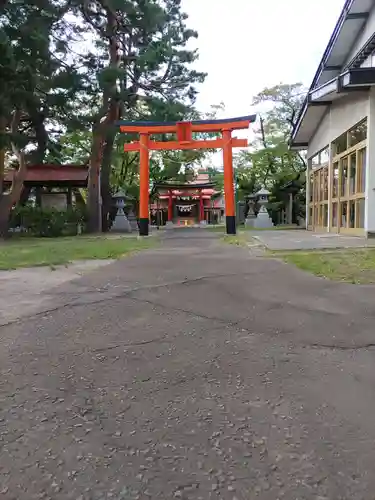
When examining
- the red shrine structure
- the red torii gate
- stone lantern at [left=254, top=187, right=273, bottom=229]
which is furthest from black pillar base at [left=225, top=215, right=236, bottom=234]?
the red shrine structure

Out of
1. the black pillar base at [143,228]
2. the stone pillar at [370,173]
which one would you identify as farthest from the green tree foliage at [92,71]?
the stone pillar at [370,173]

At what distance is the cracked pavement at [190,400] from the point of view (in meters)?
1.21

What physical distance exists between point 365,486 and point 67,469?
35.9 inches

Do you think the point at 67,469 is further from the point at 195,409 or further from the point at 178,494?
the point at 195,409

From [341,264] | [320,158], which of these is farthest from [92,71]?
[341,264]

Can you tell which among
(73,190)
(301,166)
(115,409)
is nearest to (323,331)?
(115,409)

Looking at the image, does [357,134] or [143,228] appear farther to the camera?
[143,228]

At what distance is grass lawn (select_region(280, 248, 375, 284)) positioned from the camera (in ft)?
13.5

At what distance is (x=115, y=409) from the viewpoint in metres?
1.61

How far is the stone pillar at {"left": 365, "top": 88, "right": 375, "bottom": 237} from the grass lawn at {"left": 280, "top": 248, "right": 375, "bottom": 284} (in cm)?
289

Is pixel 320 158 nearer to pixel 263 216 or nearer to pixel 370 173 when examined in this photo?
pixel 370 173

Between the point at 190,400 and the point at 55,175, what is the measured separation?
56.0 ft

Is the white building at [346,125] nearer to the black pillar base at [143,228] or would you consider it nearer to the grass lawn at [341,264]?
the grass lawn at [341,264]

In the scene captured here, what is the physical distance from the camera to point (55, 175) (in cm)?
1727
